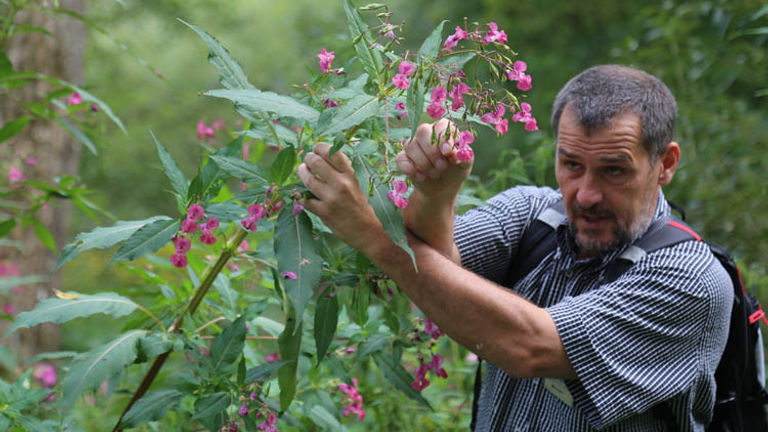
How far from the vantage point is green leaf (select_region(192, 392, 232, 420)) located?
157 cm

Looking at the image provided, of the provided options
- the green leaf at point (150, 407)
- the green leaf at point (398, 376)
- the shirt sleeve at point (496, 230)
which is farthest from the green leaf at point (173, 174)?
the shirt sleeve at point (496, 230)

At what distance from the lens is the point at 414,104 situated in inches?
48.8

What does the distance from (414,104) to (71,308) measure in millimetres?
904

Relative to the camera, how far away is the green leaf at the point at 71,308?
1.50m

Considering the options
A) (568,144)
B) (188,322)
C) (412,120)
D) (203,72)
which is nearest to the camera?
(412,120)

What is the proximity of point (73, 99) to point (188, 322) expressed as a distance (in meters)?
1.34

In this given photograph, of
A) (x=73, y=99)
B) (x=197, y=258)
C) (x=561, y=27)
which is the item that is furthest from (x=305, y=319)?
(x=561, y=27)

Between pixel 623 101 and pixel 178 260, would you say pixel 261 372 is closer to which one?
pixel 178 260

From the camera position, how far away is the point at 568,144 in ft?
6.61

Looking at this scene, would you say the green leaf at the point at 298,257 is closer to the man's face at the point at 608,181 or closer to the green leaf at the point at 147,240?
A: the green leaf at the point at 147,240

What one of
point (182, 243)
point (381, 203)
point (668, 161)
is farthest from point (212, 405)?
point (668, 161)

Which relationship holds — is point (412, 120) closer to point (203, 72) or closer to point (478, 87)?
point (478, 87)

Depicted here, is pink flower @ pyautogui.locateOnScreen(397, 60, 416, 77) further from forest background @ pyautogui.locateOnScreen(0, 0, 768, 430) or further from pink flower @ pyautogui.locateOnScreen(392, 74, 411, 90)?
forest background @ pyautogui.locateOnScreen(0, 0, 768, 430)

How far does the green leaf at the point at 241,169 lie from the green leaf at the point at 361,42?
0.32 metres
